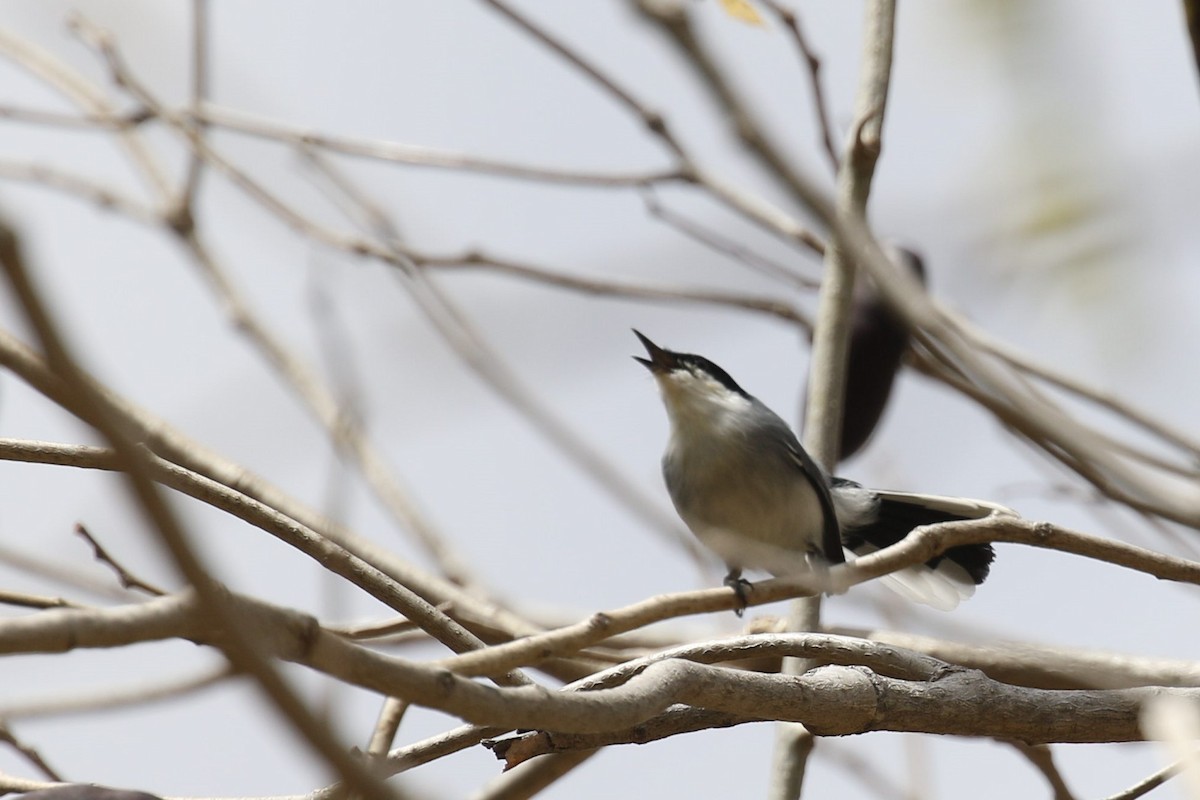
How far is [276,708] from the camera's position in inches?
25.4

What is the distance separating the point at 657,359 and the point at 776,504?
0.81m

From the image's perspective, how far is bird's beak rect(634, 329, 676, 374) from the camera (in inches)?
173

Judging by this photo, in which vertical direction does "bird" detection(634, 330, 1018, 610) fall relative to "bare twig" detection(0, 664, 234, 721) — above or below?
above

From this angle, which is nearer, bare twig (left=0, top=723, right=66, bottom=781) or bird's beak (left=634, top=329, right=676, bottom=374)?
bare twig (left=0, top=723, right=66, bottom=781)

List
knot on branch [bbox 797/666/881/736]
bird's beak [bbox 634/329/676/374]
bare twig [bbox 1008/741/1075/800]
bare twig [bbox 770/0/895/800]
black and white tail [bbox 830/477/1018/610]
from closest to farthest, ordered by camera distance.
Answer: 1. knot on branch [bbox 797/666/881/736]
2. bare twig [bbox 1008/741/1075/800]
3. bare twig [bbox 770/0/895/800]
4. black and white tail [bbox 830/477/1018/610]
5. bird's beak [bbox 634/329/676/374]

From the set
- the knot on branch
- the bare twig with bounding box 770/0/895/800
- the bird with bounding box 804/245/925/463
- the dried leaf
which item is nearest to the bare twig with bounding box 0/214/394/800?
the knot on branch

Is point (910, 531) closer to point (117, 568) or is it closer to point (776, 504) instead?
point (776, 504)

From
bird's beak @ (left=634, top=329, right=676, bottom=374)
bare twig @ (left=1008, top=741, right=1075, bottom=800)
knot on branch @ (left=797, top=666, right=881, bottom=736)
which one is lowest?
knot on branch @ (left=797, top=666, right=881, bottom=736)

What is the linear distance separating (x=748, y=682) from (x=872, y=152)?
4.98ft

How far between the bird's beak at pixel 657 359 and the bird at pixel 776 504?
2.8 inches

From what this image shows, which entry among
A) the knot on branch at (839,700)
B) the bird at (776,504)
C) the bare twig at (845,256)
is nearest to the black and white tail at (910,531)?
the bird at (776,504)

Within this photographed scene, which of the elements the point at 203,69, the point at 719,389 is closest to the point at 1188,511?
the point at 203,69

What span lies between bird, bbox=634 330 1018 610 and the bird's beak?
0.07 meters

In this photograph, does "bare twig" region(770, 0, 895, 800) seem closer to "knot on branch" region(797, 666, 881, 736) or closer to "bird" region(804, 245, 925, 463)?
"bird" region(804, 245, 925, 463)
